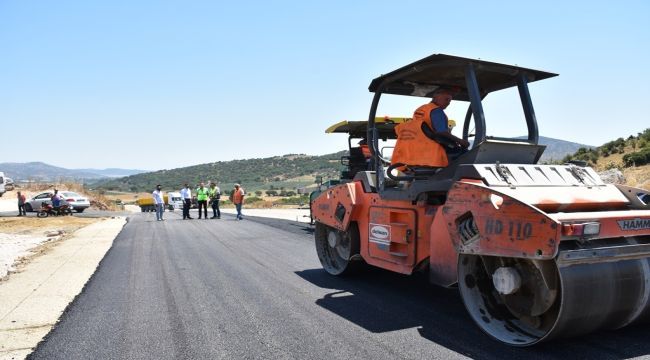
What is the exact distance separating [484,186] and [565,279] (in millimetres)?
874

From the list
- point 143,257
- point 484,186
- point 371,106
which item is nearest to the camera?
point 484,186

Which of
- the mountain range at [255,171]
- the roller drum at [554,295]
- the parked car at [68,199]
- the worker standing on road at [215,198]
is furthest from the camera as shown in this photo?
the mountain range at [255,171]

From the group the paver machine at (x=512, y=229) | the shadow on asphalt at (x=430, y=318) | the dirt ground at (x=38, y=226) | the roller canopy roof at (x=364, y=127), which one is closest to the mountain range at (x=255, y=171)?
the dirt ground at (x=38, y=226)

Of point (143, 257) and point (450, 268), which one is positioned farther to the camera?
point (143, 257)

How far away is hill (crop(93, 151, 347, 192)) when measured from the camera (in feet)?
290

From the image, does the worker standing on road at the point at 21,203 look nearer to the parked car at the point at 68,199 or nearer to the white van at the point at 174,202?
the parked car at the point at 68,199

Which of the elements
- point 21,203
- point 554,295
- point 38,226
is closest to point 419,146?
point 554,295

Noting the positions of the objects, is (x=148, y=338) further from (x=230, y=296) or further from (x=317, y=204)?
(x=317, y=204)

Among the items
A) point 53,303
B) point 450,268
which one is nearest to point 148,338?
point 53,303

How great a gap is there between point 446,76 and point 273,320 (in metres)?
3.01

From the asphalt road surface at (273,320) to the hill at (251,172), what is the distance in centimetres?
7239

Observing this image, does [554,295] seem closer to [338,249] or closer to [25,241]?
[338,249]

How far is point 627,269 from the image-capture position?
3662 millimetres

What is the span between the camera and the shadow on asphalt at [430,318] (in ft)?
11.9
